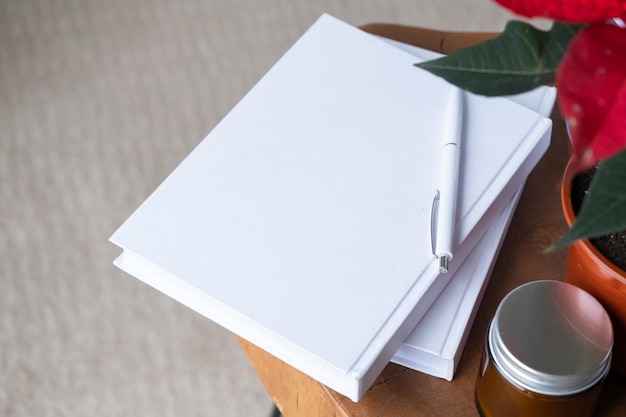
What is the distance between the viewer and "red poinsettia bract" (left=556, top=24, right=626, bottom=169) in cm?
27

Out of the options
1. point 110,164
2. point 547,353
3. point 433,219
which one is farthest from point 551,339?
point 110,164

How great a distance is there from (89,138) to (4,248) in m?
0.21

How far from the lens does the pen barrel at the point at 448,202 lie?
49 cm

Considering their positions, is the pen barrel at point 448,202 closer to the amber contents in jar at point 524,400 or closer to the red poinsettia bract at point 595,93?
the amber contents in jar at point 524,400

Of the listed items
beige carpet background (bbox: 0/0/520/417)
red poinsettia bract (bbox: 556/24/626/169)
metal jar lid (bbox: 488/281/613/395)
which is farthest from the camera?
beige carpet background (bbox: 0/0/520/417)

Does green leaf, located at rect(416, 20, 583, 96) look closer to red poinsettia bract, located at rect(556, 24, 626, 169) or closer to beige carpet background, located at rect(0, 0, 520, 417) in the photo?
red poinsettia bract, located at rect(556, 24, 626, 169)

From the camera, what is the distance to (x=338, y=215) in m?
0.52

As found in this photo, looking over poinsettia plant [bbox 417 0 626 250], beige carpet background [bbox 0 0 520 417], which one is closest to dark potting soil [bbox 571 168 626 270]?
poinsettia plant [bbox 417 0 626 250]

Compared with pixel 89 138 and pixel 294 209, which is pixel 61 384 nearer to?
pixel 89 138

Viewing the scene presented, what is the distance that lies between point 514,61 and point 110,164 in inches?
37.2

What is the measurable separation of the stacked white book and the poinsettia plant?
168mm

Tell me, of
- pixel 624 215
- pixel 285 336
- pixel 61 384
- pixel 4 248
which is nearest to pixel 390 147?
pixel 285 336

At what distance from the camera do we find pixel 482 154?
1.79 feet

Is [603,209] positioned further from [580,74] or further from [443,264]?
[443,264]
